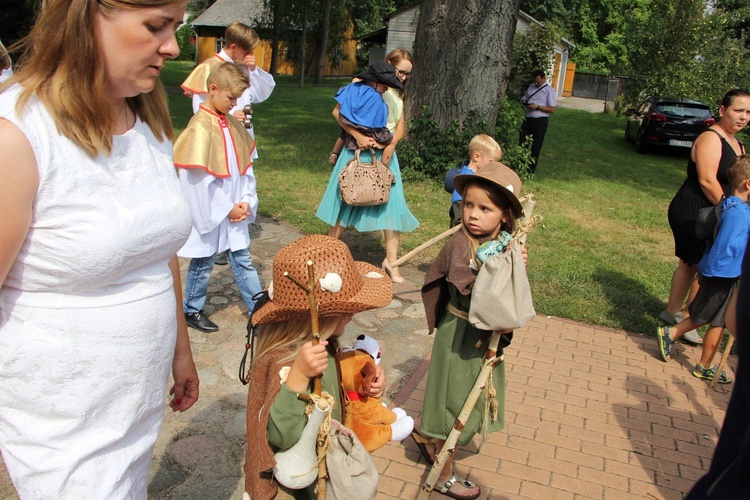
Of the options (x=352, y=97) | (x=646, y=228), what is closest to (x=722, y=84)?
(x=646, y=228)

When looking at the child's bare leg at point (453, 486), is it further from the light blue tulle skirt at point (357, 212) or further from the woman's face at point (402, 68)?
the woman's face at point (402, 68)

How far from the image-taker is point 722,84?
19.2m

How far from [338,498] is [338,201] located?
169 inches

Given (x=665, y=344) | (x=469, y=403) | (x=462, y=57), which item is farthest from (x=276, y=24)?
(x=469, y=403)

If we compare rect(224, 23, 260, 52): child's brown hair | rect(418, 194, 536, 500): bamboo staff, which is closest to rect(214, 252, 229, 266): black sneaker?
rect(224, 23, 260, 52): child's brown hair

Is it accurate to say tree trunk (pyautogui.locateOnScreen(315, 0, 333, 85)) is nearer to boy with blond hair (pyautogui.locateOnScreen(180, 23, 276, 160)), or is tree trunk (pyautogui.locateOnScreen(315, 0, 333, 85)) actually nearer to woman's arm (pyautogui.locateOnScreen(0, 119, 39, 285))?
boy with blond hair (pyautogui.locateOnScreen(180, 23, 276, 160))

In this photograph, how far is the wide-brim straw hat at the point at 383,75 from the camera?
592 centimetres

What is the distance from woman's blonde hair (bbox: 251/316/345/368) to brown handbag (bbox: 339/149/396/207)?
11.7 feet

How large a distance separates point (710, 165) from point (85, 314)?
4.97 m

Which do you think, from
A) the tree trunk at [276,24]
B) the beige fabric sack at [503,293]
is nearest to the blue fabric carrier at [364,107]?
the beige fabric sack at [503,293]

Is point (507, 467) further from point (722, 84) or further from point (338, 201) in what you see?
point (722, 84)

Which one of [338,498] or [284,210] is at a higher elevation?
[338,498]

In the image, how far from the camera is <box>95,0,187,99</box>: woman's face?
5.40 feet

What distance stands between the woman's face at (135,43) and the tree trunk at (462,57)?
30.7ft
